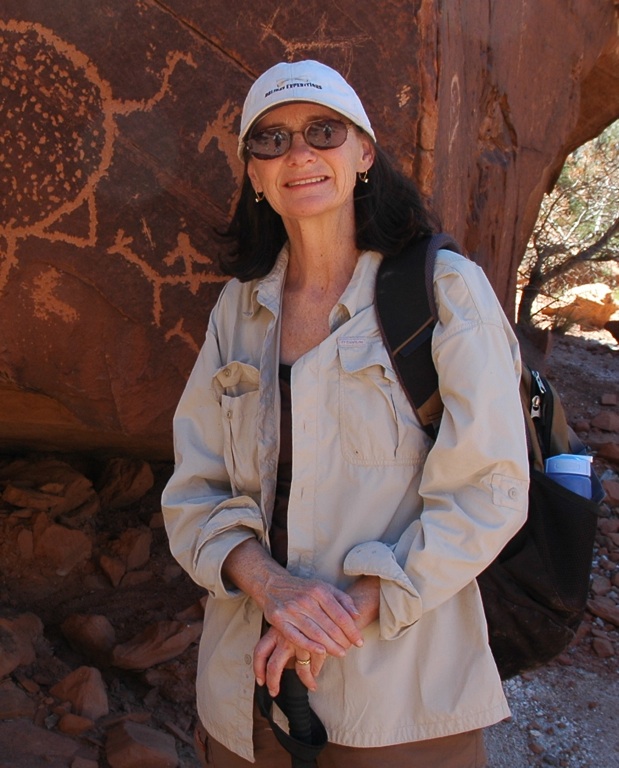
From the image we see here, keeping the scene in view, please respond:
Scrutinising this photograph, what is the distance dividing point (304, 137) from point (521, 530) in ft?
2.89

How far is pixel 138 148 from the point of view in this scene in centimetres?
269

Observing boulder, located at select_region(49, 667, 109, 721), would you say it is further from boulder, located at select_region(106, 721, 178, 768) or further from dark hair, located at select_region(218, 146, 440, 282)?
dark hair, located at select_region(218, 146, 440, 282)

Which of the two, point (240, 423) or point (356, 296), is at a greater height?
point (356, 296)

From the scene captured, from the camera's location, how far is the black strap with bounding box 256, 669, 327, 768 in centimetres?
160

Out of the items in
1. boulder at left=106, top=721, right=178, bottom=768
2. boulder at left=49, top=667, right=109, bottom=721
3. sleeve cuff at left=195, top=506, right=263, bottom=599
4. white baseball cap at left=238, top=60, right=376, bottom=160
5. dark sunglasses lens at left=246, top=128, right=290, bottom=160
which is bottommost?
boulder at left=106, top=721, right=178, bottom=768

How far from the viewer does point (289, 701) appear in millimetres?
1628

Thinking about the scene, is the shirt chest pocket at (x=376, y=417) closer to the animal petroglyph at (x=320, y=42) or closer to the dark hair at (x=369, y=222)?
the dark hair at (x=369, y=222)

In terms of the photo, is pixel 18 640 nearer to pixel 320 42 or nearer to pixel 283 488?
pixel 283 488

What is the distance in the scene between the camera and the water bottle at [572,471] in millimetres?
1858

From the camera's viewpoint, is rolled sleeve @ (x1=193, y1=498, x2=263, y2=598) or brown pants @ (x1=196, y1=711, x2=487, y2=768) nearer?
brown pants @ (x1=196, y1=711, x2=487, y2=768)

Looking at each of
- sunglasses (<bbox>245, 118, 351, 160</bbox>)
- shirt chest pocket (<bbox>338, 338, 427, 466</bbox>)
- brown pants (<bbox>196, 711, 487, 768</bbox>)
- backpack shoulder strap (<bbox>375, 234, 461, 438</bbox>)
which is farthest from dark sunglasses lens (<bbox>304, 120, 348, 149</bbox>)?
brown pants (<bbox>196, 711, 487, 768</bbox>)

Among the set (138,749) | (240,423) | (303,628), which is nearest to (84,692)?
(138,749)

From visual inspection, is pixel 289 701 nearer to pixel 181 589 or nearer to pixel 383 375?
pixel 383 375

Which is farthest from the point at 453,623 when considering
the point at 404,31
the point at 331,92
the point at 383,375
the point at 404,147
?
the point at 404,31
